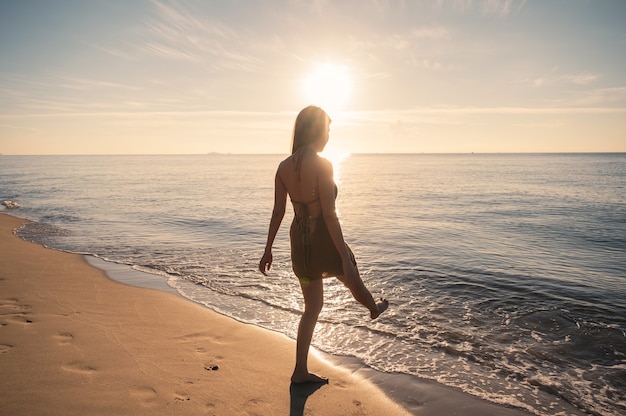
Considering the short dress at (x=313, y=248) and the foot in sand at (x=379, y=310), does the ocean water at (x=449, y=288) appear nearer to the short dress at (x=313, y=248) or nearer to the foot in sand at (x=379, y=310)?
the foot in sand at (x=379, y=310)

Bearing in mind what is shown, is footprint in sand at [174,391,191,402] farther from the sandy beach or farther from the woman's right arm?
the woman's right arm

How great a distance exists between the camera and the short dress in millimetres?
3377

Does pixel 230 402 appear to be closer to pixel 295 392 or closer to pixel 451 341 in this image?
pixel 295 392

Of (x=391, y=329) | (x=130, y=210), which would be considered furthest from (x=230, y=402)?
(x=130, y=210)

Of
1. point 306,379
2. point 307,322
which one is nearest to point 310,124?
point 307,322

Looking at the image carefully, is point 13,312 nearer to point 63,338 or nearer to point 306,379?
point 63,338

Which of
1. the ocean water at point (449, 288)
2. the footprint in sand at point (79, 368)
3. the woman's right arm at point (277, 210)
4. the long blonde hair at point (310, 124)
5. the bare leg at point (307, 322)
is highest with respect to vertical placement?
the long blonde hair at point (310, 124)

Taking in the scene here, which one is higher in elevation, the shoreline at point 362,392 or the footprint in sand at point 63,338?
the footprint in sand at point 63,338

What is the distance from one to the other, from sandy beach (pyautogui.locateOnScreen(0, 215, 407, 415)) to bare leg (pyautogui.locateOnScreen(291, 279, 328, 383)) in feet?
0.44

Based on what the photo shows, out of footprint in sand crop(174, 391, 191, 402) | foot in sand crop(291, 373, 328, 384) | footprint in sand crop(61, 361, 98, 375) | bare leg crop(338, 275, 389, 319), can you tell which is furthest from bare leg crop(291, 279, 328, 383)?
footprint in sand crop(61, 361, 98, 375)

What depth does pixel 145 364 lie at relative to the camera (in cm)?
395

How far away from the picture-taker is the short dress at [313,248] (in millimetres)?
3377

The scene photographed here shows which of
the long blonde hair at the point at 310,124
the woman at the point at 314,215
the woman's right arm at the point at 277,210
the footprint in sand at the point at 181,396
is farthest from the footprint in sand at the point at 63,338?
the long blonde hair at the point at 310,124

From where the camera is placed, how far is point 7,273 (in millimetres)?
7184
